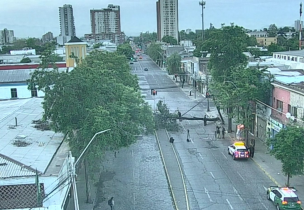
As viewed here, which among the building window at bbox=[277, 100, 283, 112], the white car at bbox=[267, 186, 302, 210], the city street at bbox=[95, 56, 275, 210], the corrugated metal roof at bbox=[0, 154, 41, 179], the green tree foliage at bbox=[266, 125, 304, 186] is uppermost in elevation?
the building window at bbox=[277, 100, 283, 112]

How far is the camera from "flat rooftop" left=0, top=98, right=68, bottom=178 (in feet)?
66.2

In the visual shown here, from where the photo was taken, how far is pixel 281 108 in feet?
114

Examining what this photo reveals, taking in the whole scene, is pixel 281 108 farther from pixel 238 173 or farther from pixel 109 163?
pixel 109 163

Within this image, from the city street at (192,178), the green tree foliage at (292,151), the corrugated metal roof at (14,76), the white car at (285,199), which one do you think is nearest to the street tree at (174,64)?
the corrugated metal roof at (14,76)

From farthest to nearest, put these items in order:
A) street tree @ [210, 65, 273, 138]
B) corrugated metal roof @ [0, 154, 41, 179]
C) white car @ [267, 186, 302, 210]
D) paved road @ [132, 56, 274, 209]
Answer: street tree @ [210, 65, 273, 138] → paved road @ [132, 56, 274, 209] → white car @ [267, 186, 302, 210] → corrugated metal roof @ [0, 154, 41, 179]

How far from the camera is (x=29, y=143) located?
23.9 m

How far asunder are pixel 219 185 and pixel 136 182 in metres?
5.53

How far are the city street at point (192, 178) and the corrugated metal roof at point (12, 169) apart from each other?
20.3 ft

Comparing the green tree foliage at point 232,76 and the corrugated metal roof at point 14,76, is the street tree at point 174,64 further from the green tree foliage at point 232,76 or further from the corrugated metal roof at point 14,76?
the corrugated metal roof at point 14,76

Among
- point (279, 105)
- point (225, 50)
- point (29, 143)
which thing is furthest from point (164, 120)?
point (29, 143)

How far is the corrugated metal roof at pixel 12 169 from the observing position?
1845 cm

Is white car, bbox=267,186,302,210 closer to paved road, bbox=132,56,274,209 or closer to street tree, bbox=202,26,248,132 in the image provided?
paved road, bbox=132,56,274,209

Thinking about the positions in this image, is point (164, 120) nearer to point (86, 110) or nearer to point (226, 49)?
point (226, 49)

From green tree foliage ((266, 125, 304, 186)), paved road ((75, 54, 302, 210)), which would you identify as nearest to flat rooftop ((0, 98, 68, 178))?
paved road ((75, 54, 302, 210))
